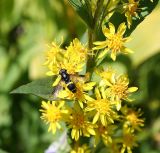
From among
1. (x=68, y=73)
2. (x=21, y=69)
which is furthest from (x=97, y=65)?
(x=21, y=69)

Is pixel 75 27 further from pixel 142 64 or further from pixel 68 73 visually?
pixel 68 73

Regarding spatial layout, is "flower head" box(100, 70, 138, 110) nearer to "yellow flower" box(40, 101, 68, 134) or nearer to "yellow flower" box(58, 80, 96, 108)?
"yellow flower" box(58, 80, 96, 108)

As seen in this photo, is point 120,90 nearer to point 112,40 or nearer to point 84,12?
point 112,40

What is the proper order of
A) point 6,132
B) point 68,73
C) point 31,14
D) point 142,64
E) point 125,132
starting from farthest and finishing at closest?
1. point 31,14
2. point 142,64
3. point 6,132
4. point 125,132
5. point 68,73

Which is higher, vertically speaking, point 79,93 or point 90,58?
point 90,58

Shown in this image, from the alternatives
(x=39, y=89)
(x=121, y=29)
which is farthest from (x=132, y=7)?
(x=39, y=89)

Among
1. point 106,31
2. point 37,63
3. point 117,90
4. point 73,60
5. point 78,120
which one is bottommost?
point 78,120

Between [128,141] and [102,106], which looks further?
[128,141]

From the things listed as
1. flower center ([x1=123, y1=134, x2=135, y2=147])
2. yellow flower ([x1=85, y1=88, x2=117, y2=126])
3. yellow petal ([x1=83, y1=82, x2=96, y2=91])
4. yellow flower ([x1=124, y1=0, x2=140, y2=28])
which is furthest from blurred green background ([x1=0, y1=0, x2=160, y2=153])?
yellow flower ([x1=124, y1=0, x2=140, y2=28])
